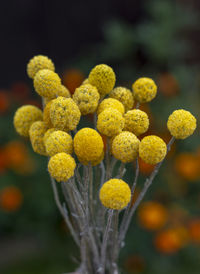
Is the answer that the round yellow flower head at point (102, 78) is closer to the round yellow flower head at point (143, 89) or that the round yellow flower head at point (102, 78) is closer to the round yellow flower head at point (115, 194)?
the round yellow flower head at point (143, 89)

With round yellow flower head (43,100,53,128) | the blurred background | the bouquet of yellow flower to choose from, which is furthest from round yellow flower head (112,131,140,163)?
the blurred background

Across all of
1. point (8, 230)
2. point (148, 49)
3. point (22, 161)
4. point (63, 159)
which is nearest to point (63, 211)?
point (63, 159)

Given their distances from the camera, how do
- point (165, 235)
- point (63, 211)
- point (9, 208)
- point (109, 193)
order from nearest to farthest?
1. point (109, 193)
2. point (63, 211)
3. point (165, 235)
4. point (9, 208)

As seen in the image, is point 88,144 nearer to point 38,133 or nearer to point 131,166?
point 38,133

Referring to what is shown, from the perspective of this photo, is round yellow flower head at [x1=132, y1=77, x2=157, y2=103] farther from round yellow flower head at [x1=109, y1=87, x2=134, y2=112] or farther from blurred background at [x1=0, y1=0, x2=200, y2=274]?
blurred background at [x1=0, y1=0, x2=200, y2=274]

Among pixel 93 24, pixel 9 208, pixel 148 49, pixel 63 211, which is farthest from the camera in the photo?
pixel 93 24

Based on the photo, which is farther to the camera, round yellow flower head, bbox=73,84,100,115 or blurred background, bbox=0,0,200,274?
blurred background, bbox=0,0,200,274

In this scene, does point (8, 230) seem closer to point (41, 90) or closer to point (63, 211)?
point (63, 211)
